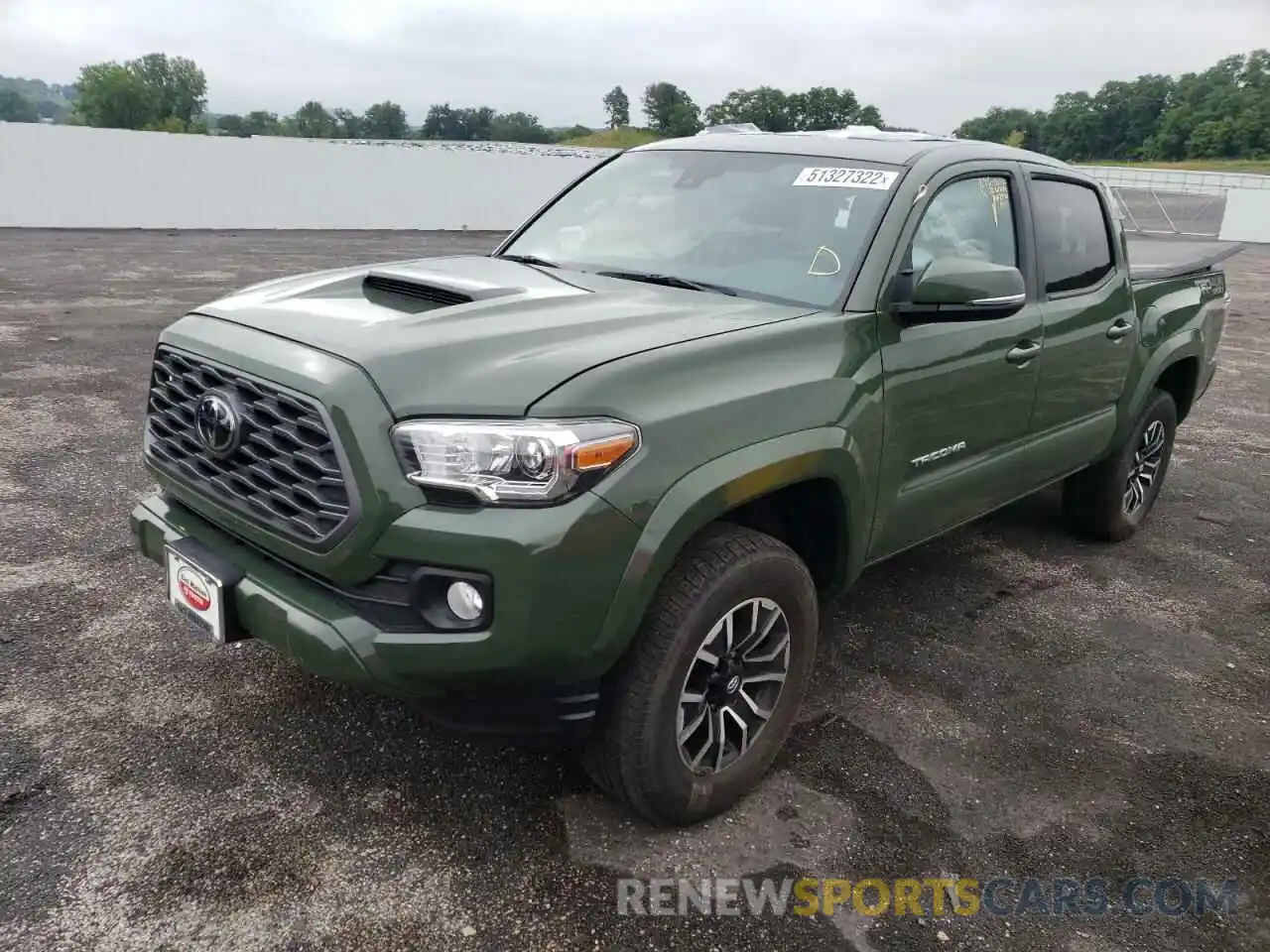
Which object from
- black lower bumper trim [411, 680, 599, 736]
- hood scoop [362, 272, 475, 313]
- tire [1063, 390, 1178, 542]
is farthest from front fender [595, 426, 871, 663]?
tire [1063, 390, 1178, 542]

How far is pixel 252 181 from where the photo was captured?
2280cm

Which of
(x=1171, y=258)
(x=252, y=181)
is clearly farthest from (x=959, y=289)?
(x=252, y=181)

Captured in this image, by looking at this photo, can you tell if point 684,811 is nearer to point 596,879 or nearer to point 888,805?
point 596,879

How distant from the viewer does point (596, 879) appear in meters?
2.53

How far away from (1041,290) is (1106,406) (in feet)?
2.68

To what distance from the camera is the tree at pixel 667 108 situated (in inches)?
1597

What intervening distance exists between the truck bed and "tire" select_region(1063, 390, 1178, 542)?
61 cm

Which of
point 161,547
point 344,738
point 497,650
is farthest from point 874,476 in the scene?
point 161,547

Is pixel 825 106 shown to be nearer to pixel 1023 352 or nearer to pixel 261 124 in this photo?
pixel 1023 352

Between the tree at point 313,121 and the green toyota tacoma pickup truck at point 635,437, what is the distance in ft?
263

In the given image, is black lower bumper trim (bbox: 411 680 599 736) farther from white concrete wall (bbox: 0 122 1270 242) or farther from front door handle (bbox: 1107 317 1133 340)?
white concrete wall (bbox: 0 122 1270 242)

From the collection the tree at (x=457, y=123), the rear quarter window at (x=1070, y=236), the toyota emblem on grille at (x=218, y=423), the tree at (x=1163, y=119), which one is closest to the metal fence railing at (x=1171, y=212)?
the rear quarter window at (x=1070, y=236)

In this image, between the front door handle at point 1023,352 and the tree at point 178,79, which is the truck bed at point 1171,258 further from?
the tree at point 178,79

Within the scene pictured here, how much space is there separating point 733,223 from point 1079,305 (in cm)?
159
